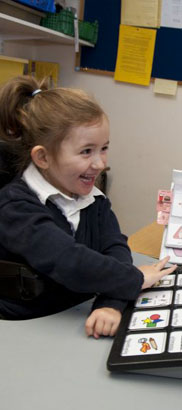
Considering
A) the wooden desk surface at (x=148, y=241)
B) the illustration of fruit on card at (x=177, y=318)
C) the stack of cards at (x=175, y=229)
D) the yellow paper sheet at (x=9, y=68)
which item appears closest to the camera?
the illustration of fruit on card at (x=177, y=318)

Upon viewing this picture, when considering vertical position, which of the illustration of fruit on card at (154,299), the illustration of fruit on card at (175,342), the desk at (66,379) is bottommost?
the desk at (66,379)

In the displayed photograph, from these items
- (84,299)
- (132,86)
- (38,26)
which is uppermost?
(38,26)

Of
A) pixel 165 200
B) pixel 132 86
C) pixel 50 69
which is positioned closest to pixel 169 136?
pixel 132 86

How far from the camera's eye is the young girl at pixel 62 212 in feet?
2.36

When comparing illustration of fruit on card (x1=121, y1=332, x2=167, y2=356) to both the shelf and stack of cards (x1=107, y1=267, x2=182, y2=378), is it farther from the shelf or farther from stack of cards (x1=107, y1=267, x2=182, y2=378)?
the shelf

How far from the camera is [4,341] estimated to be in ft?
2.12

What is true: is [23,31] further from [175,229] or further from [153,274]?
[153,274]

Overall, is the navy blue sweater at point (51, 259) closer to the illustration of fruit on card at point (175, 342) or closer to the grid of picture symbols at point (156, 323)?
the grid of picture symbols at point (156, 323)

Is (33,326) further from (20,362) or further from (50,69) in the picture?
(50,69)

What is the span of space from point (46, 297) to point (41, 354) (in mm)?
209

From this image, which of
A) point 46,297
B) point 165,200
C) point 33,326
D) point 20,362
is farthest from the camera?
point 165,200

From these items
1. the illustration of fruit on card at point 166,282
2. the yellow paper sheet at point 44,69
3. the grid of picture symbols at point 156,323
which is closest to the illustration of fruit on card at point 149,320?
the grid of picture symbols at point 156,323

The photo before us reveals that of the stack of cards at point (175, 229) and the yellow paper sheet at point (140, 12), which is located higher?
the yellow paper sheet at point (140, 12)

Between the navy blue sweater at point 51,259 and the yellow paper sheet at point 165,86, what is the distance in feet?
4.44
